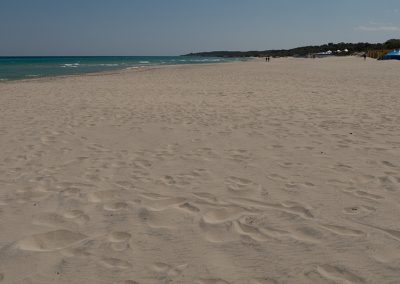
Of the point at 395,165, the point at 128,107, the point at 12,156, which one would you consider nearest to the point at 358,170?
the point at 395,165

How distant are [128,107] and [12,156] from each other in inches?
176

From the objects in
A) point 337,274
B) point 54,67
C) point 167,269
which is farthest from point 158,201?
point 54,67

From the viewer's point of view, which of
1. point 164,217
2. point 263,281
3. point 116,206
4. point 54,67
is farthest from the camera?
point 54,67

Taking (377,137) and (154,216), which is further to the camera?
(377,137)

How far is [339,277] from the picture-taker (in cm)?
236

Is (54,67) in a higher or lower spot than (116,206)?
higher

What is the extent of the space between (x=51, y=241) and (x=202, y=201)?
1370 millimetres

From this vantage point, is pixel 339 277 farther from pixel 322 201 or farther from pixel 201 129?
pixel 201 129

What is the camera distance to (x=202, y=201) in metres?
3.59

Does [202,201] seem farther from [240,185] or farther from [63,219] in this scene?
[63,219]

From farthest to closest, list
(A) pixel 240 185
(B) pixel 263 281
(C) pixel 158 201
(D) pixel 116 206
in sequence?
(A) pixel 240 185 → (C) pixel 158 201 → (D) pixel 116 206 → (B) pixel 263 281

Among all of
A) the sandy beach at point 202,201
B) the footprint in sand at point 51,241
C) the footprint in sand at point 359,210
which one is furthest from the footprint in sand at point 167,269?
the footprint in sand at point 359,210

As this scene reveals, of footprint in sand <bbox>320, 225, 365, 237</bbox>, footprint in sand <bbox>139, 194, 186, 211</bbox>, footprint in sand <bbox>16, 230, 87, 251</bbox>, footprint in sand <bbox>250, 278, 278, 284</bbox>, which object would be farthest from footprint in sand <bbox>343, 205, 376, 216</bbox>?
footprint in sand <bbox>16, 230, 87, 251</bbox>

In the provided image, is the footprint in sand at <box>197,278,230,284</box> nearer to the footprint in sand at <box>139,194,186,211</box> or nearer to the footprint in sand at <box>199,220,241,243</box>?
the footprint in sand at <box>199,220,241,243</box>
